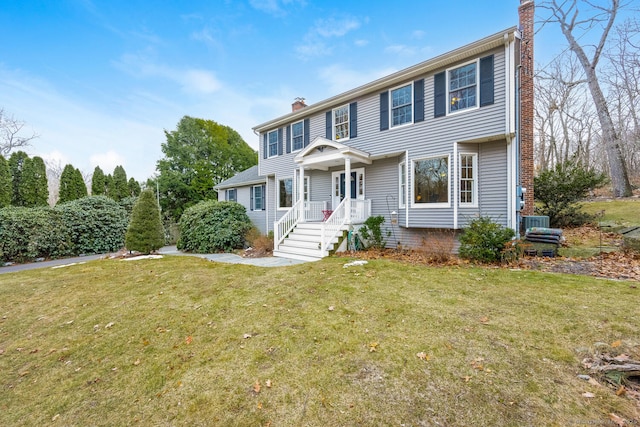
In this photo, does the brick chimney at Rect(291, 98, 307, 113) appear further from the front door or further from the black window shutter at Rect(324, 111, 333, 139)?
the front door

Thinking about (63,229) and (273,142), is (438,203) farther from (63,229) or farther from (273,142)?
(63,229)

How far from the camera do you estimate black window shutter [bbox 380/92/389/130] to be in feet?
33.4

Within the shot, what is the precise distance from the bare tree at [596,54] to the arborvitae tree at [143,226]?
70.5ft

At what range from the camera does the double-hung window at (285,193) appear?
13978 millimetres

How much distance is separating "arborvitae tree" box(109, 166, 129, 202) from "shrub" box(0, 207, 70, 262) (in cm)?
538

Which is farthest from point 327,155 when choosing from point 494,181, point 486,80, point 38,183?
point 38,183

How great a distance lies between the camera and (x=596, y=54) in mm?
15031

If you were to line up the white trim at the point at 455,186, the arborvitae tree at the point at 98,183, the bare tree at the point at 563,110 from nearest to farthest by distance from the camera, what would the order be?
the white trim at the point at 455,186 < the arborvitae tree at the point at 98,183 < the bare tree at the point at 563,110

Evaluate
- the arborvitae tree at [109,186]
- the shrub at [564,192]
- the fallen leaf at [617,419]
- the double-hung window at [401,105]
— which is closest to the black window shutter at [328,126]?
the double-hung window at [401,105]

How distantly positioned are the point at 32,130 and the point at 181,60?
1870 centimetres

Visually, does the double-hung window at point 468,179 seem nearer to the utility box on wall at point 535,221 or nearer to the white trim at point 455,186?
the white trim at point 455,186

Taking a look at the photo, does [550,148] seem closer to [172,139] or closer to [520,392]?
[520,392]

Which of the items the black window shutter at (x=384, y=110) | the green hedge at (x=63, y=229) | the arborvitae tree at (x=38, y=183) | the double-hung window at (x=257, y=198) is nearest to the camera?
the black window shutter at (x=384, y=110)

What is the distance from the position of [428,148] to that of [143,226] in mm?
11188
